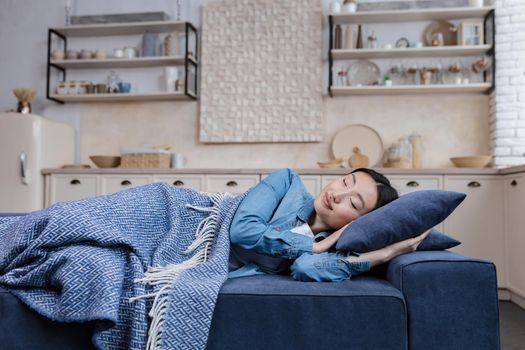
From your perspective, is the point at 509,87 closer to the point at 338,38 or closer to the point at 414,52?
the point at 414,52

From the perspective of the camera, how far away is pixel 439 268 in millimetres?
1598

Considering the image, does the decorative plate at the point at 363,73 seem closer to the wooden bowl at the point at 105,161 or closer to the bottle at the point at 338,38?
the bottle at the point at 338,38


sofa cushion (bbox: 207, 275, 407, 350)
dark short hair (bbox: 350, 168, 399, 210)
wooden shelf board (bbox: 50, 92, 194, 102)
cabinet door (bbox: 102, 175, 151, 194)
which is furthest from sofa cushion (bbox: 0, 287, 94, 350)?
wooden shelf board (bbox: 50, 92, 194, 102)

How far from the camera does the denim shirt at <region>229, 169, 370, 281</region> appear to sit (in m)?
1.75

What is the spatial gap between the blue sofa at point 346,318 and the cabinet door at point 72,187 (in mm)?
3041

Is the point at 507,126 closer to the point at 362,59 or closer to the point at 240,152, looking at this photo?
the point at 362,59

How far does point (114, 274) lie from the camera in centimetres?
154

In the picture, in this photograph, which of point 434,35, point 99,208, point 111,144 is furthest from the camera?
point 111,144

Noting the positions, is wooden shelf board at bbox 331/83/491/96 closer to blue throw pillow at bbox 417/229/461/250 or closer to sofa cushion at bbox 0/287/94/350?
blue throw pillow at bbox 417/229/461/250

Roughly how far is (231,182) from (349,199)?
247 centimetres

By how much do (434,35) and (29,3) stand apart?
153 inches

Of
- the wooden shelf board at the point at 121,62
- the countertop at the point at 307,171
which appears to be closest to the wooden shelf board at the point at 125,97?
the wooden shelf board at the point at 121,62

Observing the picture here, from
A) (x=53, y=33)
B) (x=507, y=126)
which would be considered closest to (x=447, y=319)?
(x=507, y=126)

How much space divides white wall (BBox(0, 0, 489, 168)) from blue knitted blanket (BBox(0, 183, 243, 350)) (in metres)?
3.09
